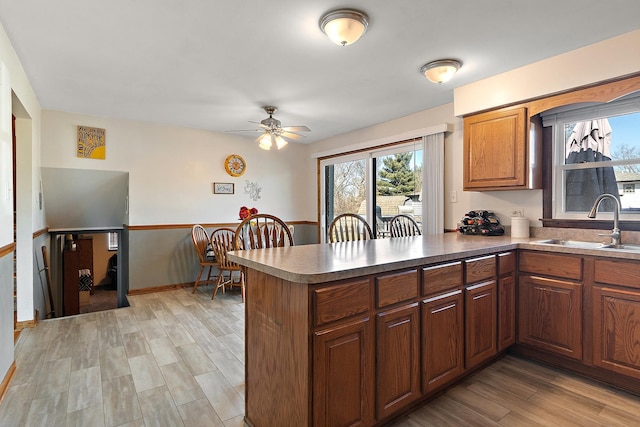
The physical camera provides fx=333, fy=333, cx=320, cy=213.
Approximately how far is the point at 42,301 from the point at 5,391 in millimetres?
2447

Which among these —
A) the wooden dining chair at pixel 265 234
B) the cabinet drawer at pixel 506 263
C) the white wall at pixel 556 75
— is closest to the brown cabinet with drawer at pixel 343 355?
the wooden dining chair at pixel 265 234

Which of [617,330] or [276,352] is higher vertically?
[276,352]

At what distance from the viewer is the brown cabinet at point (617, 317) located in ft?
6.54

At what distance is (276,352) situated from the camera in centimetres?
150

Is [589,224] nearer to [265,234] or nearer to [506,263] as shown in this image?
[506,263]

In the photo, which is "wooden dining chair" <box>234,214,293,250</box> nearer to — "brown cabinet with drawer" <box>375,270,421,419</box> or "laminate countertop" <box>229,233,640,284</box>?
"laminate countertop" <box>229,233,640,284</box>

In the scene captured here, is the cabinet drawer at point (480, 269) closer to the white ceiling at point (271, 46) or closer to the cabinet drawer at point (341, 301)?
the cabinet drawer at point (341, 301)

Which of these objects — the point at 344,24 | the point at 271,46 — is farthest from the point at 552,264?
the point at 271,46

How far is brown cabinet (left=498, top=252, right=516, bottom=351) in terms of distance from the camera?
2.35 meters

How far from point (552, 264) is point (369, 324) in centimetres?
161

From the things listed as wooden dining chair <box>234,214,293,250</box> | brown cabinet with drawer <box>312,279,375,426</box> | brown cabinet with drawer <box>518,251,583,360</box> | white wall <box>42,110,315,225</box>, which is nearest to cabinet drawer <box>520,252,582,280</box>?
brown cabinet with drawer <box>518,251,583,360</box>

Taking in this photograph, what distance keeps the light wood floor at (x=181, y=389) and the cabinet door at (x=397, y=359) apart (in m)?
0.21

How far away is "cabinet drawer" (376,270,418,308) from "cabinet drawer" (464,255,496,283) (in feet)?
1.74

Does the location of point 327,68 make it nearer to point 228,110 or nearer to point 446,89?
point 446,89
